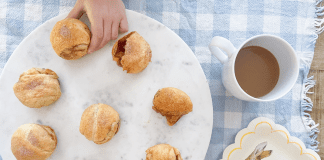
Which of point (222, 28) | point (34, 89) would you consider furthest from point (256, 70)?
point (34, 89)

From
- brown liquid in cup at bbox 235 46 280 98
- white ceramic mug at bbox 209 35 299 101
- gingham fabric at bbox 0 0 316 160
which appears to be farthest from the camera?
gingham fabric at bbox 0 0 316 160

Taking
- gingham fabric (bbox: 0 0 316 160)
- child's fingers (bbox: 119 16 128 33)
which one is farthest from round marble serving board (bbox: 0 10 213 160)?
gingham fabric (bbox: 0 0 316 160)

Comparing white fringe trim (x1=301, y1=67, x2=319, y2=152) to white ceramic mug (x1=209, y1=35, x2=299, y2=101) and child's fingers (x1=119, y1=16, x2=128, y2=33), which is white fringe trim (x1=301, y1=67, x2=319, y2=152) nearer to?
white ceramic mug (x1=209, y1=35, x2=299, y2=101)

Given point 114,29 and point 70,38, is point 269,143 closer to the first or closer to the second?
point 114,29

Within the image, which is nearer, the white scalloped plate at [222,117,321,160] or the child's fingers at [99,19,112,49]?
the child's fingers at [99,19,112,49]

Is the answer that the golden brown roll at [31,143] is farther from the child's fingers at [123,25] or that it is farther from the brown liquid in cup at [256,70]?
the brown liquid in cup at [256,70]

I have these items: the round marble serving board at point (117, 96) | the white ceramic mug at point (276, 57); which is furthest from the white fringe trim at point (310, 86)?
the round marble serving board at point (117, 96)

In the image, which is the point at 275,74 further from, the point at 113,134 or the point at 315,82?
the point at 113,134
